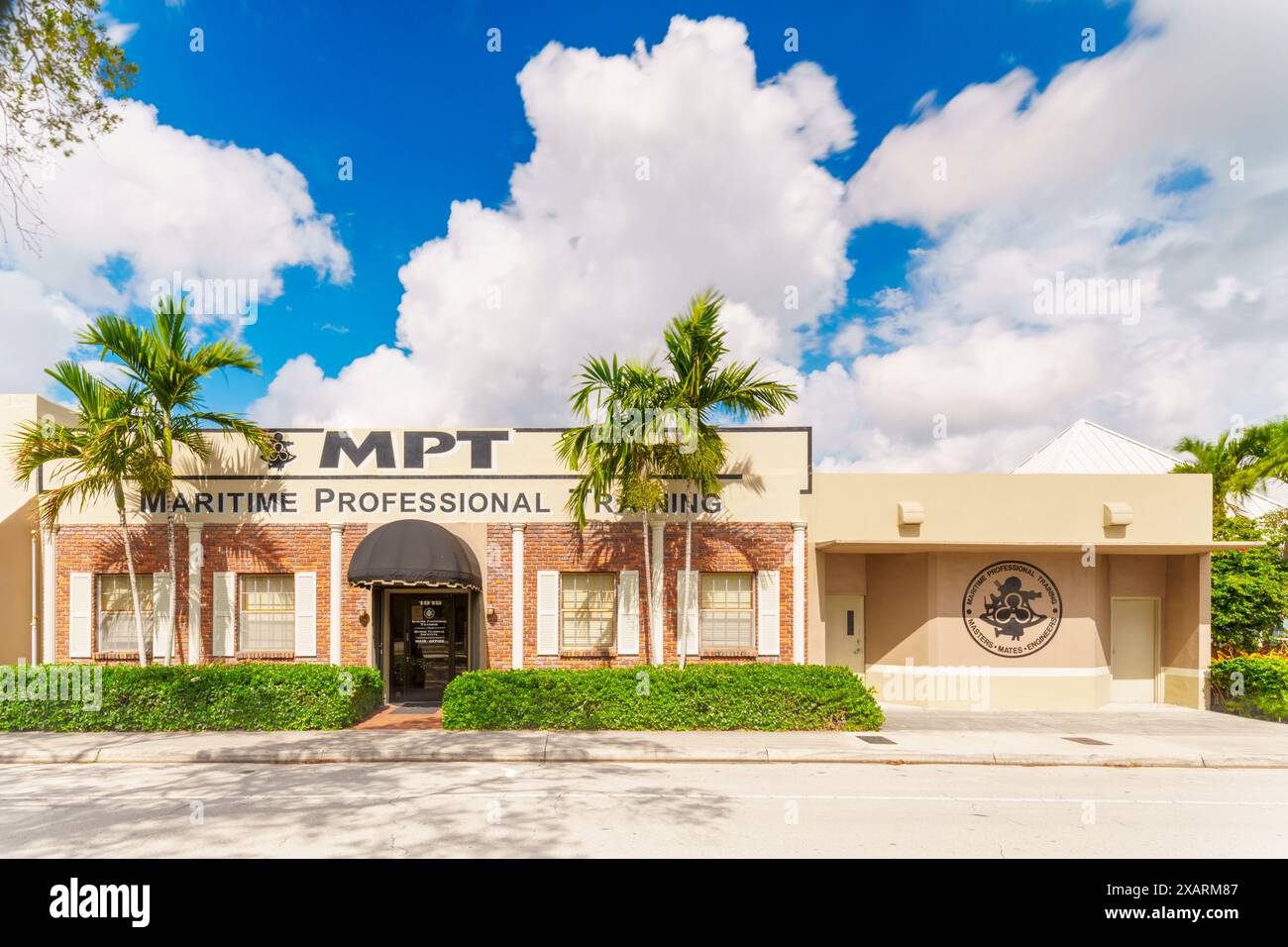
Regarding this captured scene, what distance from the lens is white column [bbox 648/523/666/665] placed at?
45.4ft

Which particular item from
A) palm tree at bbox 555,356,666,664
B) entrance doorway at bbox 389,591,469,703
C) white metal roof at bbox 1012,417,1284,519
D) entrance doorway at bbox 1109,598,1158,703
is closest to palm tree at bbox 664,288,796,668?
palm tree at bbox 555,356,666,664

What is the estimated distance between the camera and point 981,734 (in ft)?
40.7

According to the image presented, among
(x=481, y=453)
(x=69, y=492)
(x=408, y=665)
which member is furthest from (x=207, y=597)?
(x=481, y=453)

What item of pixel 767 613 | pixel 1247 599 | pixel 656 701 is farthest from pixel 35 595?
pixel 1247 599

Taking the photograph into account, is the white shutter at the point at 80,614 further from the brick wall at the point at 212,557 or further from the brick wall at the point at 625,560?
the brick wall at the point at 625,560

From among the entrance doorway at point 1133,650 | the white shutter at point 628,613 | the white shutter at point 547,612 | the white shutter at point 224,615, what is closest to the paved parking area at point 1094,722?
Result: the entrance doorway at point 1133,650

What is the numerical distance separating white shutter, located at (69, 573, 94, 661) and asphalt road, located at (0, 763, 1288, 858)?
181 inches

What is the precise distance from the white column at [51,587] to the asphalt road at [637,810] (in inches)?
198

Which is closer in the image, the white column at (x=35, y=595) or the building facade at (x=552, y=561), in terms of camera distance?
the building facade at (x=552, y=561)

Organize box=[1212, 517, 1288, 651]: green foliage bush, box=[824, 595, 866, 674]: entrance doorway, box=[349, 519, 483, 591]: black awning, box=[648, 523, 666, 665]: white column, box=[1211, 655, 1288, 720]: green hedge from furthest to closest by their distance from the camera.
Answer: box=[824, 595, 866, 674]: entrance doorway → box=[1212, 517, 1288, 651]: green foliage bush → box=[1211, 655, 1288, 720]: green hedge → box=[648, 523, 666, 665]: white column → box=[349, 519, 483, 591]: black awning

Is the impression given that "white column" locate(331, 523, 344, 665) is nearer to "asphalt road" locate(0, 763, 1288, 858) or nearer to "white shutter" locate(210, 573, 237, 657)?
"white shutter" locate(210, 573, 237, 657)

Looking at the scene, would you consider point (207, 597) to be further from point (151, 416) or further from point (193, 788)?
point (193, 788)

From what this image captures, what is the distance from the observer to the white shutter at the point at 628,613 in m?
14.4

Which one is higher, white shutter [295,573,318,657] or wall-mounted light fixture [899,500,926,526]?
wall-mounted light fixture [899,500,926,526]
